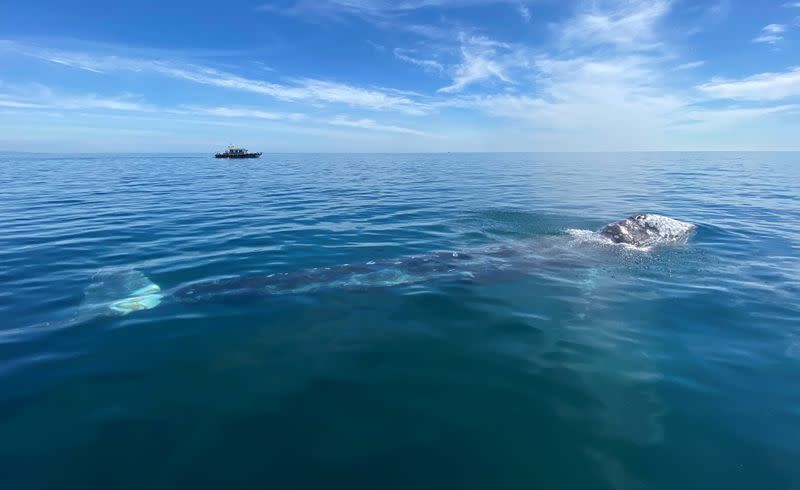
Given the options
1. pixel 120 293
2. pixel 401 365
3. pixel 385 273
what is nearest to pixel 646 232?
pixel 385 273

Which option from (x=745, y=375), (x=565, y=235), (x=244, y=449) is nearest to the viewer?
(x=244, y=449)

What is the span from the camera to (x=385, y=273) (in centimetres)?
1414

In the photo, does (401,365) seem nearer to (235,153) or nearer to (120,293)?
(120,293)

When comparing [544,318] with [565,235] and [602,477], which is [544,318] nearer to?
[602,477]

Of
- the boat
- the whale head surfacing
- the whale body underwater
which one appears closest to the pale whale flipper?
the whale body underwater

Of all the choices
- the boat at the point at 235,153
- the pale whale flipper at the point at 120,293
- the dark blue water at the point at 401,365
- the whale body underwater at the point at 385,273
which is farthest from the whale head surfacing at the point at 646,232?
the boat at the point at 235,153

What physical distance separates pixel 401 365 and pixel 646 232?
1507cm

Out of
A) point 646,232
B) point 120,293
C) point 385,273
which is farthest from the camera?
point 646,232

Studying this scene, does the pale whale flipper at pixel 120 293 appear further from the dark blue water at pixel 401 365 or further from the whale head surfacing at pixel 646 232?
the whale head surfacing at pixel 646 232

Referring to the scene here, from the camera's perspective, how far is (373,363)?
8.45 m

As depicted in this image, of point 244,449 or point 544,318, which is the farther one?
point 544,318

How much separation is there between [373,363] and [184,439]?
3.64 m

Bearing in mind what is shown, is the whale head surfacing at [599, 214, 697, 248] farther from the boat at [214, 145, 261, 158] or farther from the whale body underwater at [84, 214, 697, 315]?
the boat at [214, 145, 261, 158]

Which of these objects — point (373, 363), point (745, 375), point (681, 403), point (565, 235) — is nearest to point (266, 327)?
point (373, 363)
